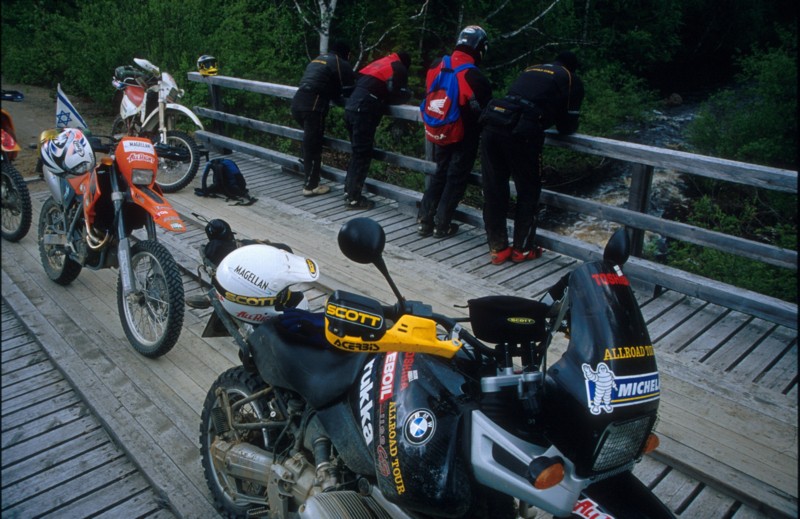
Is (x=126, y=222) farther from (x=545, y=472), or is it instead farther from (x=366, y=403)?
(x=545, y=472)

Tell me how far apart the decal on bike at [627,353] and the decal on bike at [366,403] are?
2.58 ft

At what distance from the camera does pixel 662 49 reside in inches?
618

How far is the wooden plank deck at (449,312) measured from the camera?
120 inches

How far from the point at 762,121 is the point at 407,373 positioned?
12864 mm

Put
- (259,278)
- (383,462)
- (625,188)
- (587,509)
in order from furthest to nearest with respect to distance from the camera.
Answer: (625,188) < (259,278) < (383,462) < (587,509)

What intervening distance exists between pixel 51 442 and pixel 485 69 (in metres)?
13.1

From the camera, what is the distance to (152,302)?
4.20 m

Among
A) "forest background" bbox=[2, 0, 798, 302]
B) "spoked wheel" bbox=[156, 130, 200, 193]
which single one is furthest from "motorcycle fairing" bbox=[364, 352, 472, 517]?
"forest background" bbox=[2, 0, 798, 302]

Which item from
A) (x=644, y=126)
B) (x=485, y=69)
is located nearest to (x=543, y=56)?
(x=485, y=69)

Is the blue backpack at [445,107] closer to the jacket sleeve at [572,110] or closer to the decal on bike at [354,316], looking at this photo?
the jacket sleeve at [572,110]

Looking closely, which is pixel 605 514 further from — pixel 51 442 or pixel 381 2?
pixel 381 2

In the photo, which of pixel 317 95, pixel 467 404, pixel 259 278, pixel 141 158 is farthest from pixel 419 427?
pixel 317 95

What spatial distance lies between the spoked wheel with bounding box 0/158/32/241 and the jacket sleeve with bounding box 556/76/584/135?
4.29 metres

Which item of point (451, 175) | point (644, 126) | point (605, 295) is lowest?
point (644, 126)
